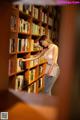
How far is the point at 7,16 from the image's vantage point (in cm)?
233

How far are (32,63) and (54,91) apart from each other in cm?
34

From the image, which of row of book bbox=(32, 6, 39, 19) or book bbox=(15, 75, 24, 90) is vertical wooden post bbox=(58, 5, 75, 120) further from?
book bbox=(15, 75, 24, 90)

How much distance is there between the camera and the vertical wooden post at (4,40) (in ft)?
7.64

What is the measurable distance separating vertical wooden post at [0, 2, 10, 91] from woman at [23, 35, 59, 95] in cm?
32

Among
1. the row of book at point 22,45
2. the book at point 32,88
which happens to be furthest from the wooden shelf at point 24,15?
the book at point 32,88

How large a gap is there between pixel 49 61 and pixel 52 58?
0.05 meters

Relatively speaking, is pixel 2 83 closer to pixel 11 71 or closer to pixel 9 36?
pixel 11 71

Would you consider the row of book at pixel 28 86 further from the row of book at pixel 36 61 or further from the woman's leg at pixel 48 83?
the row of book at pixel 36 61

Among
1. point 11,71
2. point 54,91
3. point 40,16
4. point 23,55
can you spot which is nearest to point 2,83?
point 11,71

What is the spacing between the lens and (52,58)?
7.51 feet

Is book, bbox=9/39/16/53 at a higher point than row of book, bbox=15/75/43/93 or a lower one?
higher

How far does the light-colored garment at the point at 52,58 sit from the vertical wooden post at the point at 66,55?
0.17ft

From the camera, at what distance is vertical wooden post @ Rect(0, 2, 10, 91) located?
233cm

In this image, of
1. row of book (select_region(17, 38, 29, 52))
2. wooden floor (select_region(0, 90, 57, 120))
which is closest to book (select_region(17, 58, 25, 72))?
row of book (select_region(17, 38, 29, 52))
